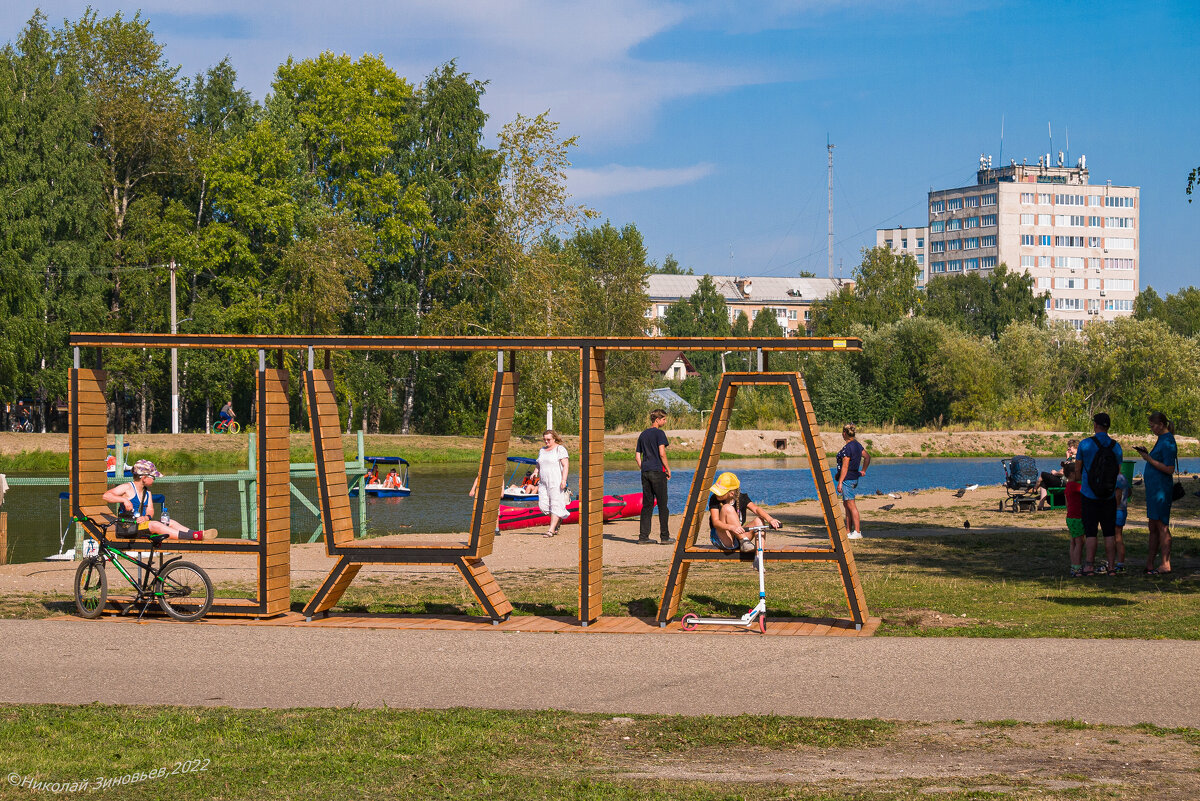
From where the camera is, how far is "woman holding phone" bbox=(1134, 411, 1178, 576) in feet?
44.1

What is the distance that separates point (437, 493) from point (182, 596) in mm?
23326

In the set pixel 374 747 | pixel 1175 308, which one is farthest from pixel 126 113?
pixel 1175 308

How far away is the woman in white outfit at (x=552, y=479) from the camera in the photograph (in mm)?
19625

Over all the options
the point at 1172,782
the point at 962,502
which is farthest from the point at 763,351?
the point at 962,502

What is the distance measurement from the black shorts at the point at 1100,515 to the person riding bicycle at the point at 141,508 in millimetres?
9354

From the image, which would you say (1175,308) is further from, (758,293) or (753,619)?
(753,619)

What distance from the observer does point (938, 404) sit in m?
73.9

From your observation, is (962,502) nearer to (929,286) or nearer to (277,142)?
(277,142)

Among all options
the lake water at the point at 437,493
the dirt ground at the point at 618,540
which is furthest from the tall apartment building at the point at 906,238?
the dirt ground at the point at 618,540

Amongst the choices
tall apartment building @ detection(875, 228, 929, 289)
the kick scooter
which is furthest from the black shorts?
tall apartment building @ detection(875, 228, 929, 289)

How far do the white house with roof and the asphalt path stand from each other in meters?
144

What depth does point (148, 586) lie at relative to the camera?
38.8ft

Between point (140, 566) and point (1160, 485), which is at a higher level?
point (1160, 485)

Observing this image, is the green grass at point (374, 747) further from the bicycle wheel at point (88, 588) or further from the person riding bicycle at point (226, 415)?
the person riding bicycle at point (226, 415)
